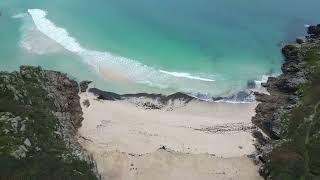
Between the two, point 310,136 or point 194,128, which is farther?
point 194,128

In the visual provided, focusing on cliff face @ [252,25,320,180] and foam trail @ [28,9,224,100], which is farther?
foam trail @ [28,9,224,100]

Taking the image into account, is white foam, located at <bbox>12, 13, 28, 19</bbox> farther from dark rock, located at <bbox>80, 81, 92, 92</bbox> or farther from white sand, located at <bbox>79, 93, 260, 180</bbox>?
white sand, located at <bbox>79, 93, 260, 180</bbox>

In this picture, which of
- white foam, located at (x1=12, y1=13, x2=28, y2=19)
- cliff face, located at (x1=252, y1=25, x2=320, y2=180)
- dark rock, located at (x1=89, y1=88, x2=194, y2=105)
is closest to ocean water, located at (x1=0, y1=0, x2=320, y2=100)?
white foam, located at (x1=12, y1=13, x2=28, y2=19)

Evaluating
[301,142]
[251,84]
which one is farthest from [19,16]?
[301,142]

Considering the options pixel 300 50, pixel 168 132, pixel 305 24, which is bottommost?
pixel 168 132

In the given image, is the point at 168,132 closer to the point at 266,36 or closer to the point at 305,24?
the point at 266,36

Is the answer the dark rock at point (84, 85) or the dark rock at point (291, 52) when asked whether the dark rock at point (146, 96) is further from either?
the dark rock at point (291, 52)

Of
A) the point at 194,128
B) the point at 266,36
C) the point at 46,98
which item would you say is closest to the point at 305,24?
the point at 266,36
